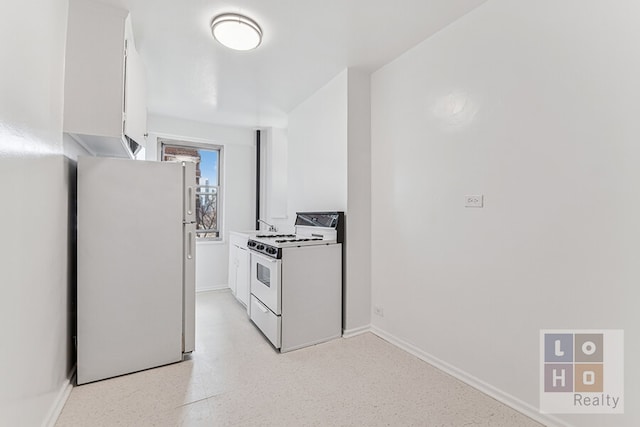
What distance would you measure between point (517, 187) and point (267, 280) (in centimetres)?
225

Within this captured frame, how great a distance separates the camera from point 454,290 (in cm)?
230

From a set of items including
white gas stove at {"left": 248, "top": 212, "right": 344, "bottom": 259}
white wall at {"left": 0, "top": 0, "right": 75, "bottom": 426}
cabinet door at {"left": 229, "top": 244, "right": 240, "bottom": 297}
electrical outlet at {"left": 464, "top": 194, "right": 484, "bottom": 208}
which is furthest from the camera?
cabinet door at {"left": 229, "top": 244, "right": 240, "bottom": 297}

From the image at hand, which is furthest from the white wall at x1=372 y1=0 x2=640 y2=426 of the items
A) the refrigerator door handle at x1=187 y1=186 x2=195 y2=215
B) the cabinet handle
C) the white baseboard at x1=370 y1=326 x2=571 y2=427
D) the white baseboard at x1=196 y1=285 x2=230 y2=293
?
the white baseboard at x1=196 y1=285 x2=230 y2=293

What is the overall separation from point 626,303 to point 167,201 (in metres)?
3.05

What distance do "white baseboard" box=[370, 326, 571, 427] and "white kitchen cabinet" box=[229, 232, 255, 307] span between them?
1.80 meters

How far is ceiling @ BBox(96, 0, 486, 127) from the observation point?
2.16 metres

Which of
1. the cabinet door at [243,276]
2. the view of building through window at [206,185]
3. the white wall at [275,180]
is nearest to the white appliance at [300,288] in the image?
the cabinet door at [243,276]

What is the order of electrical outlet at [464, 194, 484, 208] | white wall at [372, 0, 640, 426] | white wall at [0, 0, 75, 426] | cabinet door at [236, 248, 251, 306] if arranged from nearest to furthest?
white wall at [0, 0, 75, 426]
white wall at [372, 0, 640, 426]
electrical outlet at [464, 194, 484, 208]
cabinet door at [236, 248, 251, 306]

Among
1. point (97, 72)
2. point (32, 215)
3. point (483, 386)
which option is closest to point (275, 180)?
point (97, 72)

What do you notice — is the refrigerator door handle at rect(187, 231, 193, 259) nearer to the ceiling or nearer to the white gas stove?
the white gas stove

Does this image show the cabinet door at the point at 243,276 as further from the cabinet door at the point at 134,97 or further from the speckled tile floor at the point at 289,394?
the cabinet door at the point at 134,97

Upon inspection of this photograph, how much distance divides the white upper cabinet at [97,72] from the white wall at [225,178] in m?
2.55

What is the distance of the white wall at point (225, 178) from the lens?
4.64 m

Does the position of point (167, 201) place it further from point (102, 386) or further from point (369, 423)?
point (369, 423)
